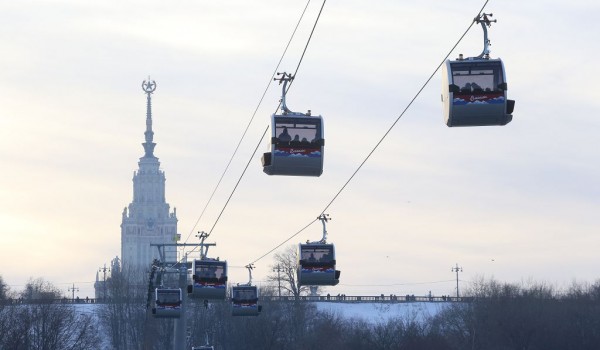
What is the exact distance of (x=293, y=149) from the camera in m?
42.5

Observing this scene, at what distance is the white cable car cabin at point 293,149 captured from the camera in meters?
42.4

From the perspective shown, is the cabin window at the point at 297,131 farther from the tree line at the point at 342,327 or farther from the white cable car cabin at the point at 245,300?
the tree line at the point at 342,327

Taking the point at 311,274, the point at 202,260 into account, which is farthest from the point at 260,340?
the point at 311,274

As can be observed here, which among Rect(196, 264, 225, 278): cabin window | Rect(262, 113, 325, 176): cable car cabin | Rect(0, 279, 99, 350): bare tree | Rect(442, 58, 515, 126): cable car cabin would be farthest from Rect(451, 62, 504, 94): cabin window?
Rect(0, 279, 99, 350): bare tree

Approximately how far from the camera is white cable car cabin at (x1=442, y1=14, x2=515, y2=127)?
35.0 meters

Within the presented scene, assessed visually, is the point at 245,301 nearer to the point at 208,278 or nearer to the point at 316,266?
the point at 208,278

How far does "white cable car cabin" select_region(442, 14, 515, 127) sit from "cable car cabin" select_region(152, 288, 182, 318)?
6050 centimetres

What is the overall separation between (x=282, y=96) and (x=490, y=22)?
883 centimetres

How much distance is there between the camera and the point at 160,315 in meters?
95.7

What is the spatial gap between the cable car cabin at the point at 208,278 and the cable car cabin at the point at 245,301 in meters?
6.94

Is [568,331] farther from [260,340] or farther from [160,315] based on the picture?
[160,315]

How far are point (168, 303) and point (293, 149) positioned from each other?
5385 cm

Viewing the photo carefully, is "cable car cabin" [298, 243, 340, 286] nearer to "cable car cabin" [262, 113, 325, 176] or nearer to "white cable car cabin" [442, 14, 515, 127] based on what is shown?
"cable car cabin" [262, 113, 325, 176]

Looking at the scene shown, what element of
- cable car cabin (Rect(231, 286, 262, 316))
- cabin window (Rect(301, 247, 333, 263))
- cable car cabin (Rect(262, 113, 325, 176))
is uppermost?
cable car cabin (Rect(262, 113, 325, 176))
